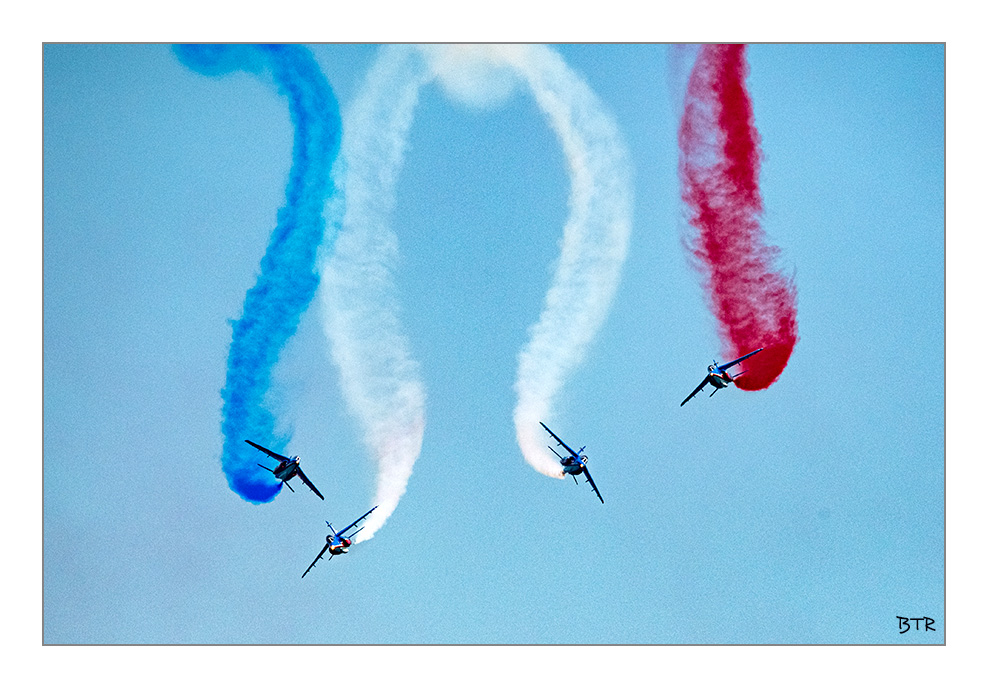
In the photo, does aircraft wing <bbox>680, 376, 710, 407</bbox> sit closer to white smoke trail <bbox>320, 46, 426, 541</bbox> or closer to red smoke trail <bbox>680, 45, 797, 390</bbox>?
red smoke trail <bbox>680, 45, 797, 390</bbox>

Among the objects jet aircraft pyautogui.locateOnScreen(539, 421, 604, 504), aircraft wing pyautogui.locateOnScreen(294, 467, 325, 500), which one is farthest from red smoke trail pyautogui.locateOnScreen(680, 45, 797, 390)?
aircraft wing pyautogui.locateOnScreen(294, 467, 325, 500)

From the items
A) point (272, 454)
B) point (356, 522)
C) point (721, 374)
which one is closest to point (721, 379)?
point (721, 374)

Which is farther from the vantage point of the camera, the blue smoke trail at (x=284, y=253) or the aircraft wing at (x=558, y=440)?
the aircraft wing at (x=558, y=440)

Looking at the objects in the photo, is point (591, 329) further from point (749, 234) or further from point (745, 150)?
point (745, 150)

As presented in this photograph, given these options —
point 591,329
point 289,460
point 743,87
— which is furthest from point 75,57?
point 743,87

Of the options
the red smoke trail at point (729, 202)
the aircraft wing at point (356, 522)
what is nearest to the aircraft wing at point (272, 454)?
the aircraft wing at point (356, 522)

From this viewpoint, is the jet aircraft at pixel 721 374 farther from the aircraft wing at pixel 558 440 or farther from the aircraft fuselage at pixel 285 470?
the aircraft fuselage at pixel 285 470
